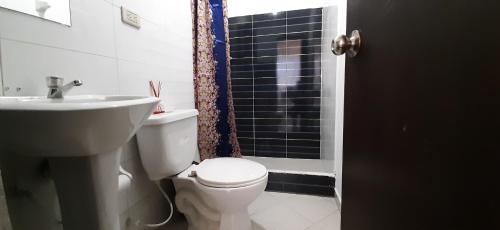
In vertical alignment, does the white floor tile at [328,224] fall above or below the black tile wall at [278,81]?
below

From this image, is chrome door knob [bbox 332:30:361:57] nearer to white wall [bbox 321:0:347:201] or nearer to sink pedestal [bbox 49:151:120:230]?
sink pedestal [bbox 49:151:120:230]

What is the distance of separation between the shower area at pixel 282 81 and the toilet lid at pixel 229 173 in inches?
36.3

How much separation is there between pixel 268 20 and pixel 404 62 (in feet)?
6.59

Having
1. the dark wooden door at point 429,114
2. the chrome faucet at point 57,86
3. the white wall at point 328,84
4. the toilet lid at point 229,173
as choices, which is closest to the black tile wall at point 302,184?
the white wall at point 328,84

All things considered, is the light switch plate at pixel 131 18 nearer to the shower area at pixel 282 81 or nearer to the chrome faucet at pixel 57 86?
the chrome faucet at pixel 57 86

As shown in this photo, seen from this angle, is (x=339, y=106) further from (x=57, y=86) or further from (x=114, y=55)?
(x=57, y=86)

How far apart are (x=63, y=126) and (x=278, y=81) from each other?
1.95m

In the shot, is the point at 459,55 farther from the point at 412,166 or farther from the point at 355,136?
the point at 355,136

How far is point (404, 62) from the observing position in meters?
0.39

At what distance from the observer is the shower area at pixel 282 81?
212cm

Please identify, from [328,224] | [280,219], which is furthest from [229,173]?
[328,224]

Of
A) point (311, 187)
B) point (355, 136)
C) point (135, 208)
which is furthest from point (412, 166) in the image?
point (311, 187)

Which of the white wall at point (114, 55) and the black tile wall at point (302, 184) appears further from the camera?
the black tile wall at point (302, 184)

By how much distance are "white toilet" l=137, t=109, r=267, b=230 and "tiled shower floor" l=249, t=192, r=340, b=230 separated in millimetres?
278
